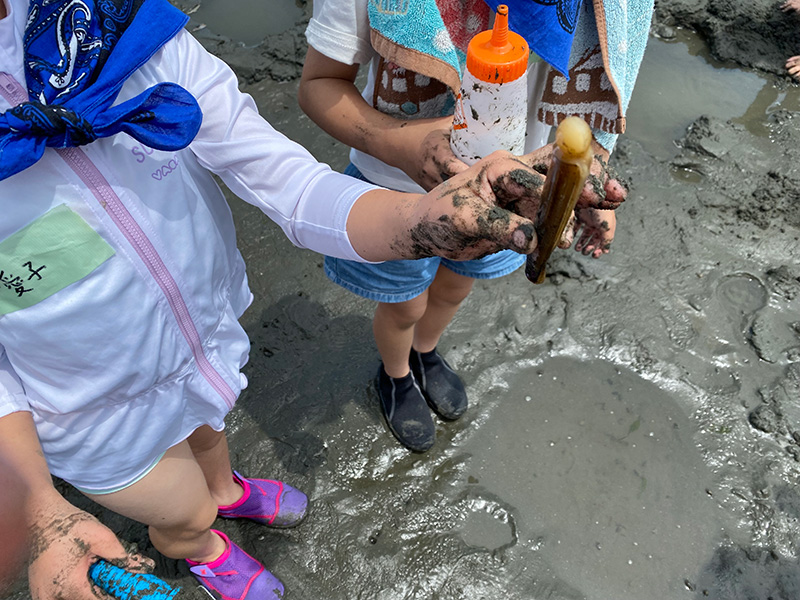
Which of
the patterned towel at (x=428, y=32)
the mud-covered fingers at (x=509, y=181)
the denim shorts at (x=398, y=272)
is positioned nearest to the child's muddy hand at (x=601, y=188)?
the mud-covered fingers at (x=509, y=181)

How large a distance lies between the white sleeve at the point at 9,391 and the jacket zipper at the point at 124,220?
1.12ft

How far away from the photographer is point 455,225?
3.43ft

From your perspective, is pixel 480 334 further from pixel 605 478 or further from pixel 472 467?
pixel 605 478

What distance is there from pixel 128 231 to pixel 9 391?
1.38 ft

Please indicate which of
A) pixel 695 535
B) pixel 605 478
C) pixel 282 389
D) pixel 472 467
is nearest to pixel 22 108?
pixel 282 389

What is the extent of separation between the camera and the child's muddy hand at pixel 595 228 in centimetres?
165

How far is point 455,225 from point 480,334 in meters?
1.77

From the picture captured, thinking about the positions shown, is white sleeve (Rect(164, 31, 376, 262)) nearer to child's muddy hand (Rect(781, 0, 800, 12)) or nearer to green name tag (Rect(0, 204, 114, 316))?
green name tag (Rect(0, 204, 114, 316))

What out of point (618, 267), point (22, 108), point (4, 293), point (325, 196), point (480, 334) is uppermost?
point (22, 108)

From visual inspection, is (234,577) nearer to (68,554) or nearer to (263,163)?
(68,554)

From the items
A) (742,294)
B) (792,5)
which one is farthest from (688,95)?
(742,294)

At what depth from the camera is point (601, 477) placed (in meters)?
2.36

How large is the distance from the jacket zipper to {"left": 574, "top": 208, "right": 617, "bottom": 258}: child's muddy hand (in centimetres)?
106

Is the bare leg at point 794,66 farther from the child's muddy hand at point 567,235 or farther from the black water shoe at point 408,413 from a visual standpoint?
the child's muddy hand at point 567,235
